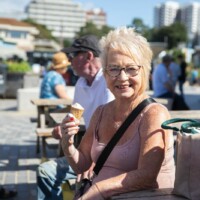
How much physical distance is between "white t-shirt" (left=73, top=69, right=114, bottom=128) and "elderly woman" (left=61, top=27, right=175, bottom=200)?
3.81ft

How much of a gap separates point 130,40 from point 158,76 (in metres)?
6.66

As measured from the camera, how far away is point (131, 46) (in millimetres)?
2346

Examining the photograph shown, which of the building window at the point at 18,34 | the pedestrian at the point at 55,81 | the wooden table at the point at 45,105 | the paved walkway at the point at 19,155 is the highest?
the pedestrian at the point at 55,81

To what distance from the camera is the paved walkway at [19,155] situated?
5227 millimetres

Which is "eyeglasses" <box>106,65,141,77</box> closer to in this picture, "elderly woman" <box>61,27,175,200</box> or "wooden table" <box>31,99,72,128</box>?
"elderly woman" <box>61,27,175,200</box>

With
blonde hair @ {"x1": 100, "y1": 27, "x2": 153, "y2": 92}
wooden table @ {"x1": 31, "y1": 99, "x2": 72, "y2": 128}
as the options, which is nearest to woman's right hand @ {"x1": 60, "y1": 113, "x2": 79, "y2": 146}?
blonde hair @ {"x1": 100, "y1": 27, "x2": 153, "y2": 92}

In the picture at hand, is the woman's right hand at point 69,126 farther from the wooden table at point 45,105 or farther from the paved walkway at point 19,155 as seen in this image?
the wooden table at point 45,105

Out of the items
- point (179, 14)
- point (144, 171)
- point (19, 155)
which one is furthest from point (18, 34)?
point (179, 14)

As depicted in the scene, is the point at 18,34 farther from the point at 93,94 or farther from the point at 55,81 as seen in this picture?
the point at 93,94

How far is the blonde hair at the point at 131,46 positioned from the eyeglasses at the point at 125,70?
0.10 ft

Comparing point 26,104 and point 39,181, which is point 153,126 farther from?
point 26,104

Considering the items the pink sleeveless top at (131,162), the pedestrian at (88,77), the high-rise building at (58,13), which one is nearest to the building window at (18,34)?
the pedestrian at (88,77)

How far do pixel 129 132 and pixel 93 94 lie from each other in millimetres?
1538

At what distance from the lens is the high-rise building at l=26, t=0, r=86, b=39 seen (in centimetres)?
18600
